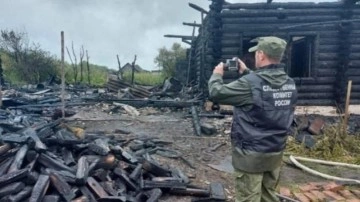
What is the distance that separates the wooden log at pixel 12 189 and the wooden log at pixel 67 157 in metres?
0.88

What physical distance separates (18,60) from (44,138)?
2485 cm

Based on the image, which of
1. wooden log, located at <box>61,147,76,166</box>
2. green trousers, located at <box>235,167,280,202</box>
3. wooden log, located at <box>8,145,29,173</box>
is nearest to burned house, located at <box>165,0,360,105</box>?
wooden log, located at <box>61,147,76,166</box>

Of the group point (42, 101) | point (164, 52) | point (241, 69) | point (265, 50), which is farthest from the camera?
point (164, 52)

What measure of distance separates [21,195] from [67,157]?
1.22m

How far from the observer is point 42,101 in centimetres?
1382

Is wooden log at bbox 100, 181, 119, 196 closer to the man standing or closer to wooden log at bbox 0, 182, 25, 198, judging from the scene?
wooden log at bbox 0, 182, 25, 198

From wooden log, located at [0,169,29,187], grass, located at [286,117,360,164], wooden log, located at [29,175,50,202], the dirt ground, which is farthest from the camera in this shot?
grass, located at [286,117,360,164]

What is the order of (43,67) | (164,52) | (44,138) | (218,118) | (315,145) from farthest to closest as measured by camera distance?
(164,52)
(43,67)
(218,118)
(315,145)
(44,138)

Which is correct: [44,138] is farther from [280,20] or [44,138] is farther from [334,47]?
[334,47]

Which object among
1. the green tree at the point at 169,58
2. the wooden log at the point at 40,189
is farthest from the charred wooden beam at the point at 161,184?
the green tree at the point at 169,58

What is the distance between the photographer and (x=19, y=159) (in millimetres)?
4727

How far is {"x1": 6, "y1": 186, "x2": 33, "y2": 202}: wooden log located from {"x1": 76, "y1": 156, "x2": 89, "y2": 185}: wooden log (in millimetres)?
573

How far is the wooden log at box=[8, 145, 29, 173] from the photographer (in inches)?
179

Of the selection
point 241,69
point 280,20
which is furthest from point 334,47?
point 241,69
